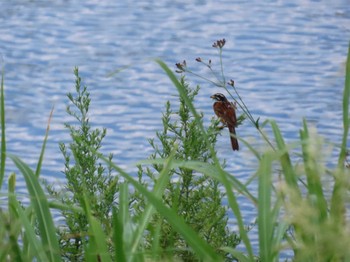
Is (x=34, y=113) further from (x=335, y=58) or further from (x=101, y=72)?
(x=335, y=58)

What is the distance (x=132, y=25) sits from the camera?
32.3ft

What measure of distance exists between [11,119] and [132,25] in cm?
311

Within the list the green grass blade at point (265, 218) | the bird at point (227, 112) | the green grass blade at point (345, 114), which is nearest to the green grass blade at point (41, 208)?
the green grass blade at point (265, 218)

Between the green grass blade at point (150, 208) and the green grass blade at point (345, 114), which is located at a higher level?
the green grass blade at point (345, 114)

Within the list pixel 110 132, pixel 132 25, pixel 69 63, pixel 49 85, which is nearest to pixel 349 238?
pixel 110 132

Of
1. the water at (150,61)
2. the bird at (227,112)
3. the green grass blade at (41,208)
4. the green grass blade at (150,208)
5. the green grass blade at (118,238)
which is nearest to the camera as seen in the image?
the green grass blade at (118,238)

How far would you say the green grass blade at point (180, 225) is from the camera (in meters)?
1.35

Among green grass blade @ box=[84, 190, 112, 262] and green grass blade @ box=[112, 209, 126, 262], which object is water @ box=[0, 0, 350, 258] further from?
green grass blade @ box=[112, 209, 126, 262]

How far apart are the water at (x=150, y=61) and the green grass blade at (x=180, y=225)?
3.82 m

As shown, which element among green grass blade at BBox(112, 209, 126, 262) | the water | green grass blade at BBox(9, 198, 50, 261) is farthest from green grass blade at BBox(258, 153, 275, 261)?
the water

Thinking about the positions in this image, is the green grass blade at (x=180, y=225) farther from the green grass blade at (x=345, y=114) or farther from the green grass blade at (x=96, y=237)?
the green grass blade at (x=345, y=114)

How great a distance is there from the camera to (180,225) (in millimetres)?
1364

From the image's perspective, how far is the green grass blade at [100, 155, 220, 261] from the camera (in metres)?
1.35

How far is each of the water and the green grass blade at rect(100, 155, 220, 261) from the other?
3820 mm
